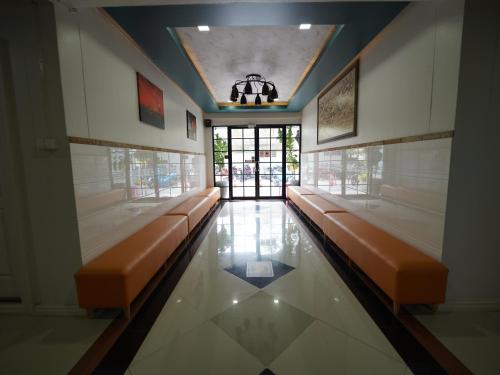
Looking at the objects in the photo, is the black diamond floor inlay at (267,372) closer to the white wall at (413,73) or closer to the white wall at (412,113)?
the white wall at (412,113)

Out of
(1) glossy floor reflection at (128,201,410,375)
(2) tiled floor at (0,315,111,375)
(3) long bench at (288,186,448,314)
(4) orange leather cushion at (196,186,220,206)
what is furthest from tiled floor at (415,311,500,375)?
(4) orange leather cushion at (196,186,220,206)

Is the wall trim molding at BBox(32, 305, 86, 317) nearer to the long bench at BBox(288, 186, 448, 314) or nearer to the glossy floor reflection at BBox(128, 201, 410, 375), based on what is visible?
the glossy floor reflection at BBox(128, 201, 410, 375)

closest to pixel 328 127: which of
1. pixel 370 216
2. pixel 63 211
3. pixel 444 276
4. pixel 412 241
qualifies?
pixel 370 216

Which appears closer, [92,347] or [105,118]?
[92,347]

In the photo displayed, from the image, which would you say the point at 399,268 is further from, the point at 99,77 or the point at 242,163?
the point at 242,163

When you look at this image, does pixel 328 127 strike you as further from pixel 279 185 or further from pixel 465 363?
pixel 465 363

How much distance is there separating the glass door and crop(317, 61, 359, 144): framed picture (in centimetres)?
257

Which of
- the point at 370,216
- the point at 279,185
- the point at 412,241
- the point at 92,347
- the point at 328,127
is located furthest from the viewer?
the point at 279,185

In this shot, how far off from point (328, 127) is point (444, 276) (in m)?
3.29

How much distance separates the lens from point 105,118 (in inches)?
87.9

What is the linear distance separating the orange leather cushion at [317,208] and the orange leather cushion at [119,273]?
2.37 metres

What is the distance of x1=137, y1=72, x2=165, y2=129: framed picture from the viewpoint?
2967 millimetres

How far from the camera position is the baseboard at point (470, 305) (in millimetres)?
1953

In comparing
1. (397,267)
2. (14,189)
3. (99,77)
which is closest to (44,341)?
(14,189)
